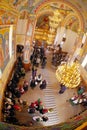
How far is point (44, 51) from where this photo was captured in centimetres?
1712

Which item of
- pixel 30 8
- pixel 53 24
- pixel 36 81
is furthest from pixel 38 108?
pixel 53 24

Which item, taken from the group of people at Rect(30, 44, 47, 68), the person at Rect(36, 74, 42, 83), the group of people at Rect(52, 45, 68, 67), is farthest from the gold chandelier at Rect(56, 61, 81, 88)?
the group of people at Rect(52, 45, 68, 67)

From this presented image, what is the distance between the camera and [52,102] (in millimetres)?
12297

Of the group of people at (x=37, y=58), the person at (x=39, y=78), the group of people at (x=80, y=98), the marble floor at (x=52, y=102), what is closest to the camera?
the marble floor at (x=52, y=102)

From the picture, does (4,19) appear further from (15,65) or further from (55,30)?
(55,30)

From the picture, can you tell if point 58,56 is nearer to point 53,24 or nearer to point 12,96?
point 53,24

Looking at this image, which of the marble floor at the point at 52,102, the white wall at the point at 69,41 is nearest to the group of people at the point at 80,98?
the marble floor at the point at 52,102

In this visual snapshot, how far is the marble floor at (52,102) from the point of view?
10.9 m

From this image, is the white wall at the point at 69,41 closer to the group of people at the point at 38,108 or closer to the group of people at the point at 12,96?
the group of people at the point at 12,96

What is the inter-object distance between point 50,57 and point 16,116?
7.05m

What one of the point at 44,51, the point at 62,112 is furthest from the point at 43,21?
the point at 62,112

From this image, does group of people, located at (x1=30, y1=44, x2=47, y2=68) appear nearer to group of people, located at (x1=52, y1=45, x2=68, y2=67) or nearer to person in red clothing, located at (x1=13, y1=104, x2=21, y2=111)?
group of people, located at (x1=52, y1=45, x2=68, y2=67)

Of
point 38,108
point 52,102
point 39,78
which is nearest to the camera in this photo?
point 38,108

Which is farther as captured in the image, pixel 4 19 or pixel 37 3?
pixel 37 3
